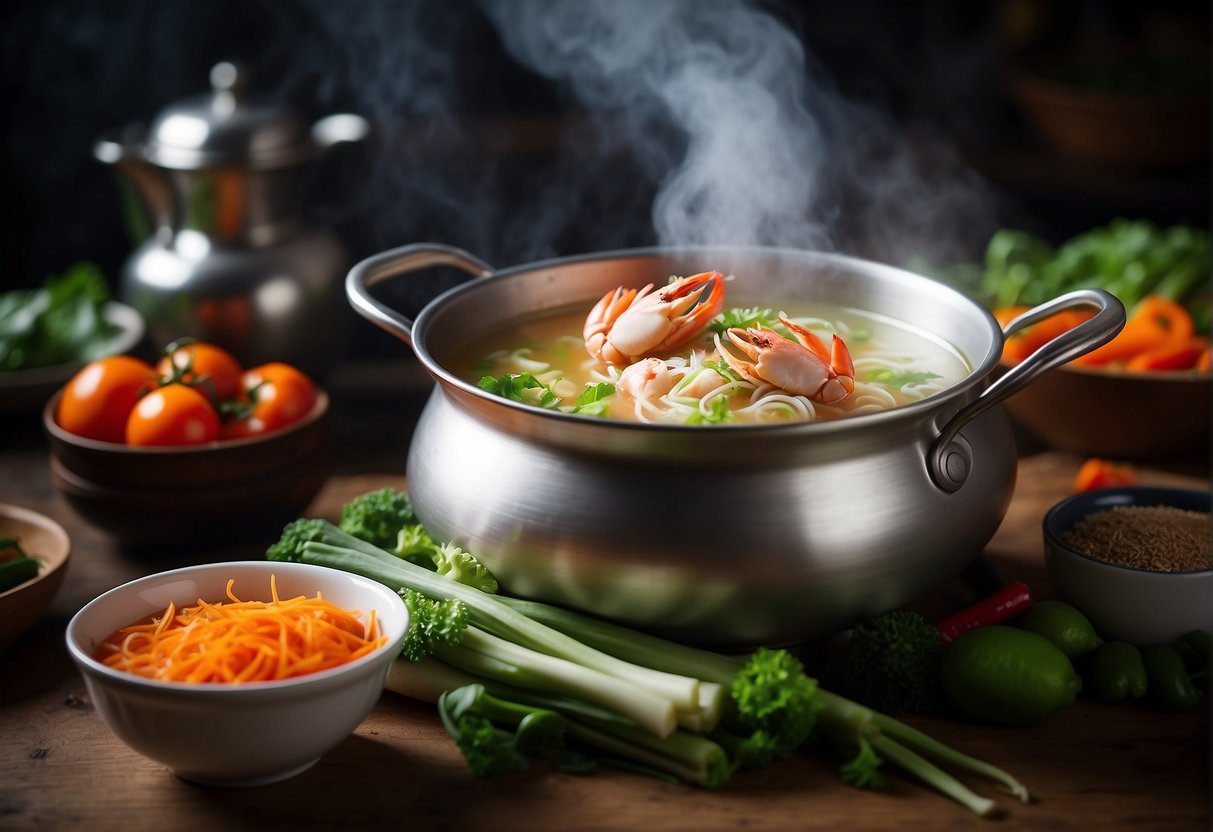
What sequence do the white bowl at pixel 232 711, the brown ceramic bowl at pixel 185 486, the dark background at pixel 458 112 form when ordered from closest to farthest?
the white bowl at pixel 232 711 < the brown ceramic bowl at pixel 185 486 < the dark background at pixel 458 112

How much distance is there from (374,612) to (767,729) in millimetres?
624

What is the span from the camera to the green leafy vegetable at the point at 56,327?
3.31 metres

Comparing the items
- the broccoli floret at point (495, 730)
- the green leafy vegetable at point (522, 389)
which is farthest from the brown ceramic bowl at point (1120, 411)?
the broccoli floret at point (495, 730)

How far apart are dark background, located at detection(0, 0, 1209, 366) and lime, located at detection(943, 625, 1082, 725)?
2805 millimetres

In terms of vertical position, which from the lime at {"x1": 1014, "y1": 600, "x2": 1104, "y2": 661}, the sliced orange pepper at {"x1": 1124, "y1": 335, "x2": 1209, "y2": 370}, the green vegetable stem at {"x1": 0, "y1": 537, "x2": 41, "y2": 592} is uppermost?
the sliced orange pepper at {"x1": 1124, "y1": 335, "x2": 1209, "y2": 370}

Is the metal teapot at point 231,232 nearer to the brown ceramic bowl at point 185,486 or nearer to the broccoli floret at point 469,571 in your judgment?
the brown ceramic bowl at point 185,486

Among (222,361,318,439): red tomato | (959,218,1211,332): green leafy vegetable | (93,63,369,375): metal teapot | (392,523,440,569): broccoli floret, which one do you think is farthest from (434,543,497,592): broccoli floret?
(959,218,1211,332): green leafy vegetable

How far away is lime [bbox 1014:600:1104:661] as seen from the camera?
2027mm

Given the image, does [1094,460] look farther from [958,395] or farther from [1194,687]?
[958,395]

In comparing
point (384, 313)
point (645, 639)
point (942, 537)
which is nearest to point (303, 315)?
point (384, 313)

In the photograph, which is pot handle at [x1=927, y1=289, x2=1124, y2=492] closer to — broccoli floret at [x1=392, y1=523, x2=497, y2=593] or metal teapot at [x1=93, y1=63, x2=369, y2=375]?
broccoli floret at [x1=392, y1=523, x2=497, y2=593]

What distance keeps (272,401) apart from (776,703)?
1.40 meters

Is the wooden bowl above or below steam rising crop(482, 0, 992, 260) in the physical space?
below

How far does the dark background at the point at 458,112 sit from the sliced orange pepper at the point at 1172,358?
Answer: 5.57 ft
